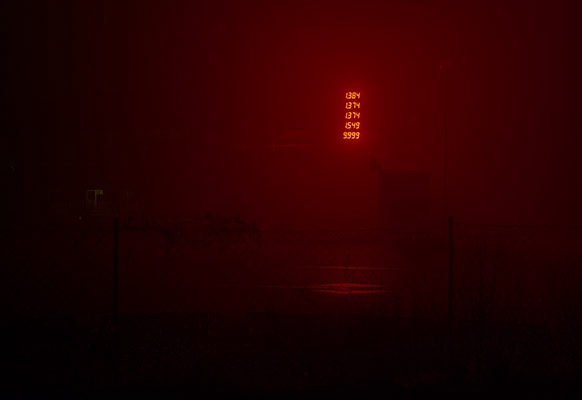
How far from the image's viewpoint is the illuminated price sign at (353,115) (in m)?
20.5

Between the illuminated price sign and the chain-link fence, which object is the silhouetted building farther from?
the illuminated price sign

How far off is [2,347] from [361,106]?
15.1 meters

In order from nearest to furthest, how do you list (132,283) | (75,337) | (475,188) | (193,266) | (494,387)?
(494,387)
(75,337)
(132,283)
(193,266)
(475,188)

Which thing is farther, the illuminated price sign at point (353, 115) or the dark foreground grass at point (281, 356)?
the illuminated price sign at point (353, 115)

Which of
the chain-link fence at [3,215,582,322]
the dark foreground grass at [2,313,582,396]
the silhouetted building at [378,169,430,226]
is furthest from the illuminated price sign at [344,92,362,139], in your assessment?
the dark foreground grass at [2,313,582,396]

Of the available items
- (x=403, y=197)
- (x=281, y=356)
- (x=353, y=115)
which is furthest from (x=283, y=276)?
(x=403, y=197)

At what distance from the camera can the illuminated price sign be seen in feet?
67.3

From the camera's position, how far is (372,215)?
32.9m

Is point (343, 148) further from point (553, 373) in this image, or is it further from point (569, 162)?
point (569, 162)

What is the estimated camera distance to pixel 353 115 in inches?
810

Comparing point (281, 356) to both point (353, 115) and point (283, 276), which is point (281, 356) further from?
point (353, 115)

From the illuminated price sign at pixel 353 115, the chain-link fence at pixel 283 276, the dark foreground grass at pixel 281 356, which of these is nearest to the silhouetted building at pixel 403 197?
the chain-link fence at pixel 283 276

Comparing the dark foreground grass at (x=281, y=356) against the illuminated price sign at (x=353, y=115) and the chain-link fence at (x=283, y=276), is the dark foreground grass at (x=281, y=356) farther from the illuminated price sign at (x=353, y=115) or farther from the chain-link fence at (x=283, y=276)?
the illuminated price sign at (x=353, y=115)

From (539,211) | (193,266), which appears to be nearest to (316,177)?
(539,211)
